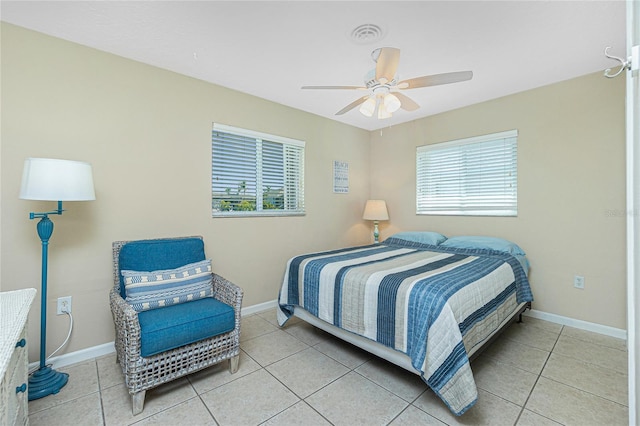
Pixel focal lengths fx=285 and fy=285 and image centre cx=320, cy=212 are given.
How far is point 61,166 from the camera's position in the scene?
5.87 feet

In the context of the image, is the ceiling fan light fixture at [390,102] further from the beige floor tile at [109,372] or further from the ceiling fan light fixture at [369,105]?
the beige floor tile at [109,372]

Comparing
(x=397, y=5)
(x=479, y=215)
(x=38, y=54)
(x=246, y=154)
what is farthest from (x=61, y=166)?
(x=479, y=215)

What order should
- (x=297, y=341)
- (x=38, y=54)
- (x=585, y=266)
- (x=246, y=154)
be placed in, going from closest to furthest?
(x=38, y=54), (x=297, y=341), (x=585, y=266), (x=246, y=154)

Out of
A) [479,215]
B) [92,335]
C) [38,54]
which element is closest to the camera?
[38,54]

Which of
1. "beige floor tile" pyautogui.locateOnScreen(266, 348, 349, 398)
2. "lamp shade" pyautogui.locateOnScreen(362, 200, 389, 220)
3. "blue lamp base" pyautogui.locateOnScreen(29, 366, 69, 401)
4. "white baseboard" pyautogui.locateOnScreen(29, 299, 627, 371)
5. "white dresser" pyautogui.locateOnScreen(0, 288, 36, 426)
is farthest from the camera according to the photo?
"lamp shade" pyautogui.locateOnScreen(362, 200, 389, 220)

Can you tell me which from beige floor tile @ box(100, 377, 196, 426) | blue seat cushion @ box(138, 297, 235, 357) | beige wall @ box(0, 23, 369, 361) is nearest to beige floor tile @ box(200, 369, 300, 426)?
beige floor tile @ box(100, 377, 196, 426)

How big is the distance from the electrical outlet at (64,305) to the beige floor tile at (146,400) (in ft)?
2.42

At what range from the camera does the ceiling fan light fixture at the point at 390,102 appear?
222 centimetres

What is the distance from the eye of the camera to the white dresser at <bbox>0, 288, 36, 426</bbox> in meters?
0.95

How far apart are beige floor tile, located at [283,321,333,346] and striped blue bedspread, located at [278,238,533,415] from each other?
6.2 inches

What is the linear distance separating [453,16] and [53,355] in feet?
12.4

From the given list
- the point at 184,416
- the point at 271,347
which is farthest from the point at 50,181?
the point at 271,347

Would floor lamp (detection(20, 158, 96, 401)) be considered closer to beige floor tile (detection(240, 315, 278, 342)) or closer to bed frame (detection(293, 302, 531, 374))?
beige floor tile (detection(240, 315, 278, 342))

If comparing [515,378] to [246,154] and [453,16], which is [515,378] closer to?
[453,16]
